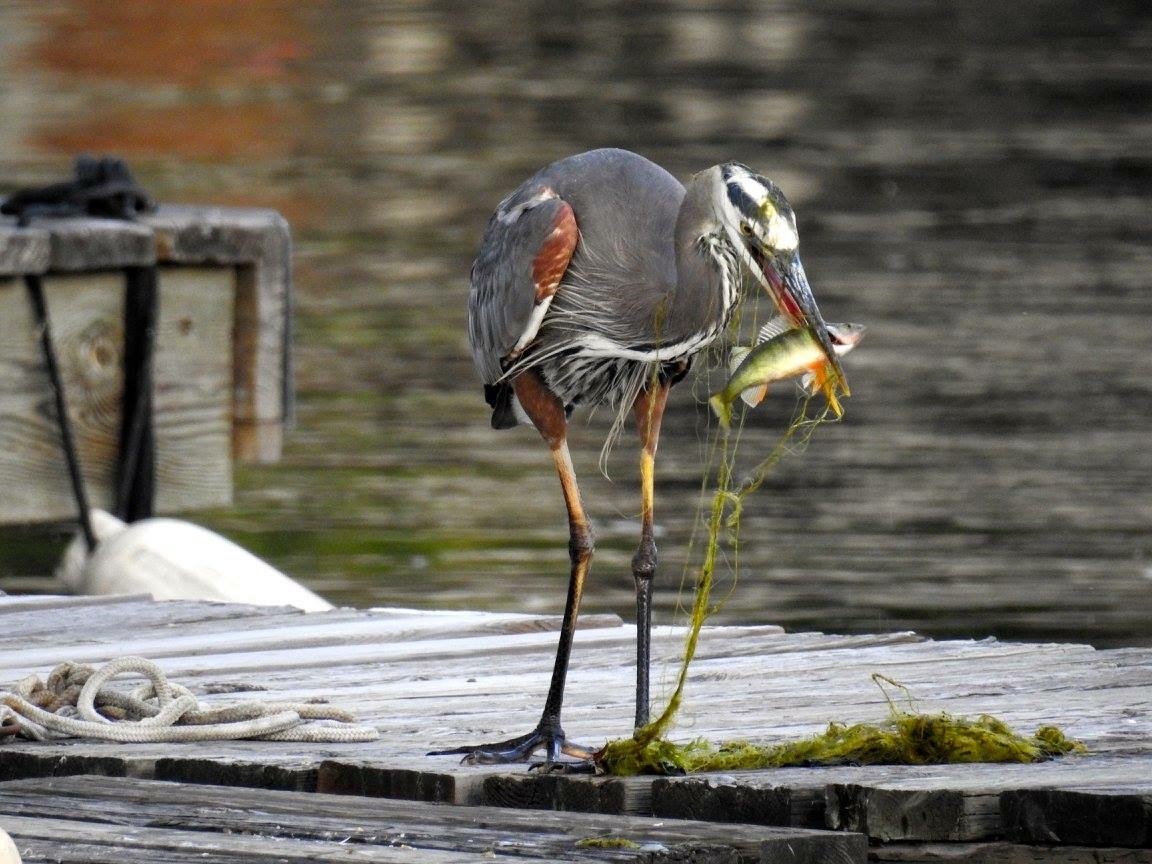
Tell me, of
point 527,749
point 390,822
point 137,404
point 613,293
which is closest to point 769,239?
point 613,293

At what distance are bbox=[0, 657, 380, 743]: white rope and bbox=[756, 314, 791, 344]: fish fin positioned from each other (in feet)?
3.37

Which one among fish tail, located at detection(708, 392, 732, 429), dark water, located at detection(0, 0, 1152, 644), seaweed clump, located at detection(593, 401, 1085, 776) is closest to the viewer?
seaweed clump, located at detection(593, 401, 1085, 776)

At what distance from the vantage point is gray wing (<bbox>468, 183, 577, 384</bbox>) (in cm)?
474

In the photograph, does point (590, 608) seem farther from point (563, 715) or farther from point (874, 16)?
point (874, 16)

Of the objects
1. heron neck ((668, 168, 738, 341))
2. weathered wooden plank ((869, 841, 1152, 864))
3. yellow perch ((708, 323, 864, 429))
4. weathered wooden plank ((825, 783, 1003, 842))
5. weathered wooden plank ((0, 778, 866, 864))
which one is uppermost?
heron neck ((668, 168, 738, 341))

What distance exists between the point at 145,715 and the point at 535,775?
0.99 meters

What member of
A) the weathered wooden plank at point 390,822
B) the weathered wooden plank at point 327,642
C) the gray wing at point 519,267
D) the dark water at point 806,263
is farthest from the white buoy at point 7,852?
the dark water at point 806,263

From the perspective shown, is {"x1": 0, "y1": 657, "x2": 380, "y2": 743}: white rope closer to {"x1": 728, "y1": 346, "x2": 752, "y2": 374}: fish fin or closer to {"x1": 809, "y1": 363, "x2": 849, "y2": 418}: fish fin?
{"x1": 728, "y1": 346, "x2": 752, "y2": 374}: fish fin

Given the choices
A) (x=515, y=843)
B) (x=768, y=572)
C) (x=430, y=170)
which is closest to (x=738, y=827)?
(x=515, y=843)

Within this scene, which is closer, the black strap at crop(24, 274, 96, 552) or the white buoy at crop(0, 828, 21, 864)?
the white buoy at crop(0, 828, 21, 864)

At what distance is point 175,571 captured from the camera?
7.75 m

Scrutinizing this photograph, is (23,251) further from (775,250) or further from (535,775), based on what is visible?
(535,775)

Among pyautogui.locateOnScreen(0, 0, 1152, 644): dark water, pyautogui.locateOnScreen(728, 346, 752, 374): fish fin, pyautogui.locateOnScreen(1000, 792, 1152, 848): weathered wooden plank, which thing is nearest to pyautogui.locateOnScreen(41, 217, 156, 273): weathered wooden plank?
pyautogui.locateOnScreen(0, 0, 1152, 644): dark water

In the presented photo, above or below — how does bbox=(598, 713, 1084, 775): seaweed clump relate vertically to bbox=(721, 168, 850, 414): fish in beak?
below
